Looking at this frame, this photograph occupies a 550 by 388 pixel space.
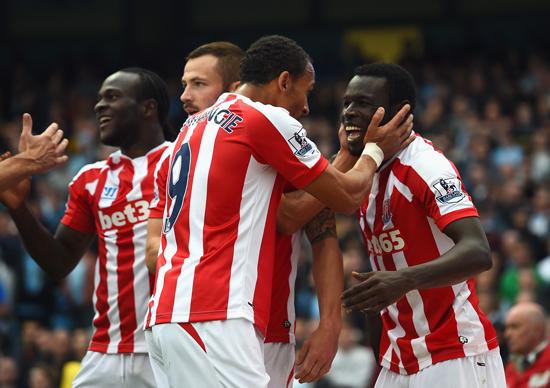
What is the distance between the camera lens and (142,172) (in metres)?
7.31

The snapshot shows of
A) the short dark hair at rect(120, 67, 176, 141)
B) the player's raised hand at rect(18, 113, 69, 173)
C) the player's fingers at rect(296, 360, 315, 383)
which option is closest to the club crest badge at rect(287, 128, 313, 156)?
the player's fingers at rect(296, 360, 315, 383)

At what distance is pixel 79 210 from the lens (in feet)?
24.4

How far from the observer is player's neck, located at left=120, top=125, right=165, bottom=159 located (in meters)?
7.40

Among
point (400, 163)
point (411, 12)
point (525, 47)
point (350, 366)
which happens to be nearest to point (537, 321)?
point (350, 366)

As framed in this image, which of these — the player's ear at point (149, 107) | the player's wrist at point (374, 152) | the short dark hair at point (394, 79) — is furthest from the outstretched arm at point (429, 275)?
the player's ear at point (149, 107)

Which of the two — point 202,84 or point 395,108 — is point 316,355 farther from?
point 202,84

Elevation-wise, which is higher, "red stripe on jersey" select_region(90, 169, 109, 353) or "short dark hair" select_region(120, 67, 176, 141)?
"short dark hair" select_region(120, 67, 176, 141)

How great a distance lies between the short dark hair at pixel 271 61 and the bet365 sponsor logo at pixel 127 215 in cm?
150

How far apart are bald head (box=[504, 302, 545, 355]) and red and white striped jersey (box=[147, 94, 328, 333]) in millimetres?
4445

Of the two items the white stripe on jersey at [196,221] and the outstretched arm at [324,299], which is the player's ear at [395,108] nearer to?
the outstretched arm at [324,299]

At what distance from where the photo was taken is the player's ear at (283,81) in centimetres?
599

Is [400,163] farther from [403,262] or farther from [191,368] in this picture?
[191,368]

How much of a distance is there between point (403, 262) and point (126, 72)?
2475mm

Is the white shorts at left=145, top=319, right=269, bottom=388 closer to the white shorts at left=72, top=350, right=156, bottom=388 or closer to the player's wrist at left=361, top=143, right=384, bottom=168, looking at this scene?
the player's wrist at left=361, top=143, right=384, bottom=168
